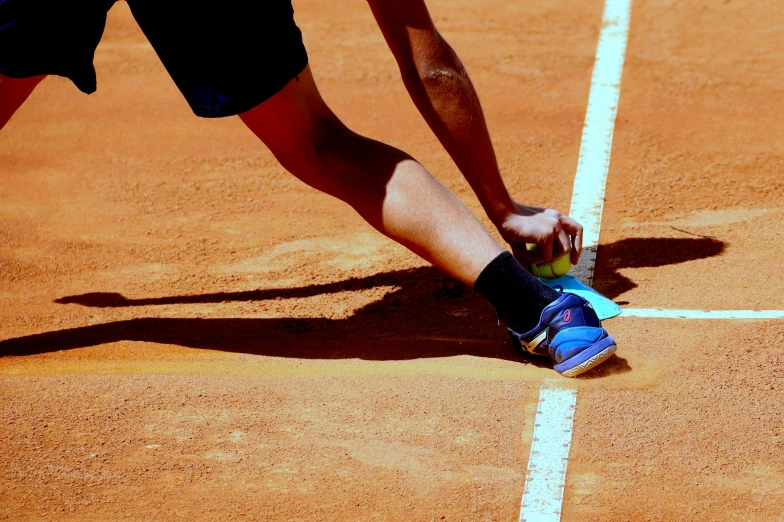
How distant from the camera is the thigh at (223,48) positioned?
8.45 feet

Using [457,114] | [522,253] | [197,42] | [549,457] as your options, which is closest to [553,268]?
[522,253]

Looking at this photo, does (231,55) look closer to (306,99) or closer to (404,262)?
(306,99)

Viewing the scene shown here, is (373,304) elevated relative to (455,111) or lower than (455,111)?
lower

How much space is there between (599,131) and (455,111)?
1.79 m

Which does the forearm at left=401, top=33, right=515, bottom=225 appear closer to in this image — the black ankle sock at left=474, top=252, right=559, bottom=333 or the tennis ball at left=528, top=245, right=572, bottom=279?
the tennis ball at left=528, top=245, right=572, bottom=279

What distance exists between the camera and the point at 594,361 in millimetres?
2600

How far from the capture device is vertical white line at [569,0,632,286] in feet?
12.2

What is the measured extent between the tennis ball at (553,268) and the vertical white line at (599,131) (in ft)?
0.85

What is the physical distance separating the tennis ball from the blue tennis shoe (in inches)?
14.5

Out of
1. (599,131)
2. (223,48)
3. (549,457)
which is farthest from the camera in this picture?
(599,131)

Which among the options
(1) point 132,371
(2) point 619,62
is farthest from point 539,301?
(2) point 619,62

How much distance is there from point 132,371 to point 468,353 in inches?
39.3

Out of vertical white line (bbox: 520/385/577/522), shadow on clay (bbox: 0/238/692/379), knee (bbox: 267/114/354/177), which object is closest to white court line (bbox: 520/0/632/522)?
vertical white line (bbox: 520/385/577/522)

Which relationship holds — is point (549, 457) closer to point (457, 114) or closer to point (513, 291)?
point (513, 291)
